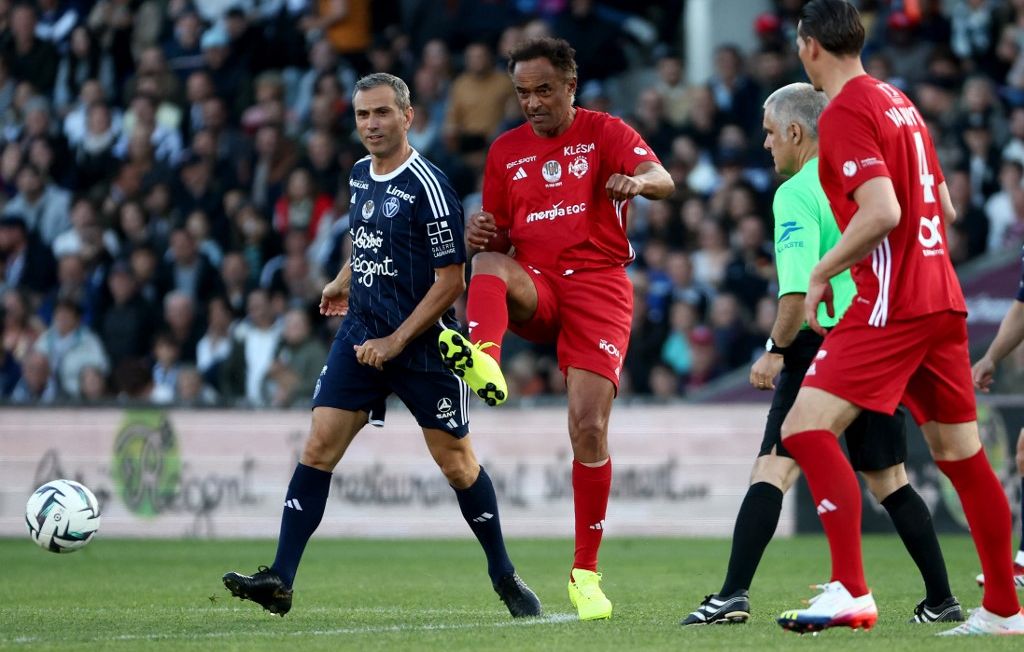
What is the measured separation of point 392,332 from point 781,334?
5.59 ft

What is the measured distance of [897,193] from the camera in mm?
6090

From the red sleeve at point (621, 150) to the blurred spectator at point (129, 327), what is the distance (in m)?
10.2

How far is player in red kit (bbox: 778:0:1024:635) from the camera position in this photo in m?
5.97

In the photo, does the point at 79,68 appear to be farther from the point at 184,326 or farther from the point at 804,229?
the point at 804,229

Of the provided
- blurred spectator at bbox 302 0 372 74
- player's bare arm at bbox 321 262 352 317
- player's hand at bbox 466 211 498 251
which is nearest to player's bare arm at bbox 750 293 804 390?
player's hand at bbox 466 211 498 251

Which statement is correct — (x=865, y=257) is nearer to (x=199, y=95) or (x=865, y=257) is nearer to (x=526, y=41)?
(x=526, y=41)

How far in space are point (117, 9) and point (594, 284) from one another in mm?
14539

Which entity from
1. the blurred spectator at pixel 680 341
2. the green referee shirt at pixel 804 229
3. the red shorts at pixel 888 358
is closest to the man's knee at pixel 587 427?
the green referee shirt at pixel 804 229

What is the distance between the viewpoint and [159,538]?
14234 millimetres

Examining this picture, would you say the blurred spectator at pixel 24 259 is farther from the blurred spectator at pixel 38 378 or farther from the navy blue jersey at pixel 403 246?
the navy blue jersey at pixel 403 246

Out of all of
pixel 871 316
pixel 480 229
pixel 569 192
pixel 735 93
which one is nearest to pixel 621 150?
pixel 569 192

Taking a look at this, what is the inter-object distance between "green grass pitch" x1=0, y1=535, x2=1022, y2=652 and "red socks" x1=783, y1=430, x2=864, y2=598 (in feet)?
0.88

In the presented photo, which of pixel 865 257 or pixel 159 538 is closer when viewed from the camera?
pixel 865 257

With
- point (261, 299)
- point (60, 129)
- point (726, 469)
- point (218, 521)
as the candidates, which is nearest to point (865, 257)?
point (726, 469)
